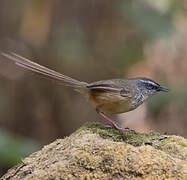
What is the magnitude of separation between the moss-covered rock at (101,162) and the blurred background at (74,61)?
15.5ft

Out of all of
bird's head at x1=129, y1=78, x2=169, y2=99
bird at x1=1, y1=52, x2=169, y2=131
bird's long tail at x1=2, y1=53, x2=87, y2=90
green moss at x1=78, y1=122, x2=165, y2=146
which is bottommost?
green moss at x1=78, y1=122, x2=165, y2=146

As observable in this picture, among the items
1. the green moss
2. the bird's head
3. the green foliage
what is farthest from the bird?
the green foliage

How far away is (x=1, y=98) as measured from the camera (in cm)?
802

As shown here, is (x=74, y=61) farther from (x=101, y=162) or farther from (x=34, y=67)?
(x=101, y=162)

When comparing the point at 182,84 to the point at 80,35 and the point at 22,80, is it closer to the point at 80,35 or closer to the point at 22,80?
the point at 80,35

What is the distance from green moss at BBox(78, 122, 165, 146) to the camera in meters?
3.39

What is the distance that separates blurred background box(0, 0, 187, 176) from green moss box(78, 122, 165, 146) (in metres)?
4.05

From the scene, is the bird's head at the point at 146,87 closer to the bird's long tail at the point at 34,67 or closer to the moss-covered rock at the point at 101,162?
the bird's long tail at the point at 34,67

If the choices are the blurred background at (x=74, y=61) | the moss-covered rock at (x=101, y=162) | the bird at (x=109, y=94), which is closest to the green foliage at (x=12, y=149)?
the bird at (x=109, y=94)

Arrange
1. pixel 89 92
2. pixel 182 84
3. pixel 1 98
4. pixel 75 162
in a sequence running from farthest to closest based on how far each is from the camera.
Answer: pixel 1 98
pixel 182 84
pixel 89 92
pixel 75 162

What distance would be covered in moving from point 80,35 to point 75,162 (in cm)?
606

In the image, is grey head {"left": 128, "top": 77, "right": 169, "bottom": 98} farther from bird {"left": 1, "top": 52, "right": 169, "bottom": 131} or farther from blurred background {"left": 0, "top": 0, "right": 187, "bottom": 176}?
blurred background {"left": 0, "top": 0, "right": 187, "bottom": 176}

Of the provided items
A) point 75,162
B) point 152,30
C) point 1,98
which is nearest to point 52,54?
point 1,98

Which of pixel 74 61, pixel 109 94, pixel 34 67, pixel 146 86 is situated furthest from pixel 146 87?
pixel 74 61
